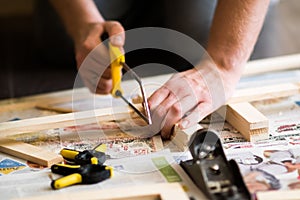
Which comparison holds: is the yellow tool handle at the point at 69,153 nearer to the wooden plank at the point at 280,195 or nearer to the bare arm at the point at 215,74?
the bare arm at the point at 215,74

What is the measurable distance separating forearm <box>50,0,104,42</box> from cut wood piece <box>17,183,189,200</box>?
53 centimetres

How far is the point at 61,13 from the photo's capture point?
154 centimetres

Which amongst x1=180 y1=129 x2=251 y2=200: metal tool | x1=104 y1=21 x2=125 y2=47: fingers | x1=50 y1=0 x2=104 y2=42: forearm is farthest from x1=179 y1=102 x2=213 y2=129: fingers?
x1=50 y1=0 x2=104 y2=42: forearm

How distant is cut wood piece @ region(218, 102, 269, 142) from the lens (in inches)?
45.6

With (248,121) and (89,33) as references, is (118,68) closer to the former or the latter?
(89,33)

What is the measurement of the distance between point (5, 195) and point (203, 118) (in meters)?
0.42

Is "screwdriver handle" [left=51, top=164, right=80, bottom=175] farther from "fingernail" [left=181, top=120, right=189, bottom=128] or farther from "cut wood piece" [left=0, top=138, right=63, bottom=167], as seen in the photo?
"fingernail" [left=181, top=120, right=189, bottom=128]

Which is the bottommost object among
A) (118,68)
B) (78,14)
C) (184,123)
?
(184,123)

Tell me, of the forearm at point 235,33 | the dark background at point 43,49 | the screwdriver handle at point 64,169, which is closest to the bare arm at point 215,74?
the forearm at point 235,33

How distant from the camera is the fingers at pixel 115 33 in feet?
4.10

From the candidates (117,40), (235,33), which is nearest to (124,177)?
(117,40)

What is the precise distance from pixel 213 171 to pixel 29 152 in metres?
0.36

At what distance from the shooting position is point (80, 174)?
1023 mm

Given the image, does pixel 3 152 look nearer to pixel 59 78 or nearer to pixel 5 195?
pixel 5 195
